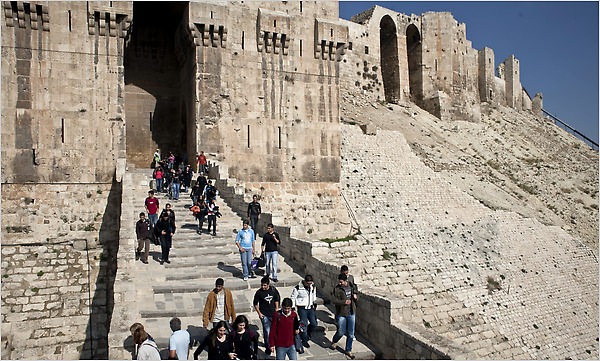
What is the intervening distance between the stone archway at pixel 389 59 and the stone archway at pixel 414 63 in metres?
1.66

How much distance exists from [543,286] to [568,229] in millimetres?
9833

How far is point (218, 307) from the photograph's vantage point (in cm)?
807

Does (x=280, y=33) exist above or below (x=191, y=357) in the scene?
above

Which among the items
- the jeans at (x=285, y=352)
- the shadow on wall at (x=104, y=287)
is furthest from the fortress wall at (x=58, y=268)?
the jeans at (x=285, y=352)

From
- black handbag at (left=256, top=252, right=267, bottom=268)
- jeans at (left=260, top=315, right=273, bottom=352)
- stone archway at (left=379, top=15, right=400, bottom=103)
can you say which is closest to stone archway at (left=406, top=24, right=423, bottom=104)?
stone archway at (left=379, top=15, right=400, bottom=103)

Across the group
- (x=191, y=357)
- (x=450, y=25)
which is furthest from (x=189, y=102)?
(x=450, y=25)

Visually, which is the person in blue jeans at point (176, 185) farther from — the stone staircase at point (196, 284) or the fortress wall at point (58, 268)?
the fortress wall at point (58, 268)

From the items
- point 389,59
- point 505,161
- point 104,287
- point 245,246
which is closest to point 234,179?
point 104,287

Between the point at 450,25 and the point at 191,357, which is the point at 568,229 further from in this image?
the point at 191,357

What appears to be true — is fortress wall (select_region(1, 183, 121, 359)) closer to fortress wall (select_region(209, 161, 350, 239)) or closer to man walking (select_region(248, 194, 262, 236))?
fortress wall (select_region(209, 161, 350, 239))

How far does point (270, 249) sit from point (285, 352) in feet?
11.2

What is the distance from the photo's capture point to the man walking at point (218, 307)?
315 inches

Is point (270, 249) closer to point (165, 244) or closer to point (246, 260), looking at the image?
point (246, 260)

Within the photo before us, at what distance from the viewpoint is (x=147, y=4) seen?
21.0 metres
